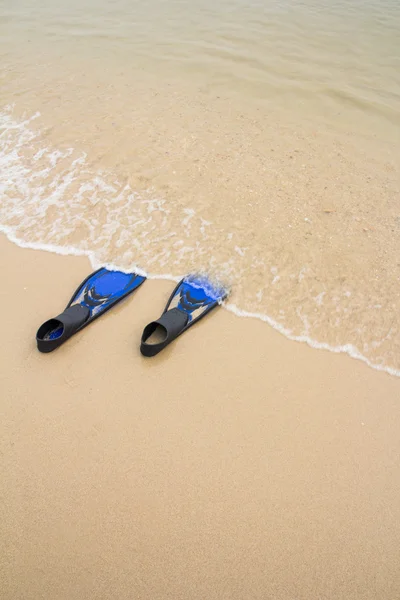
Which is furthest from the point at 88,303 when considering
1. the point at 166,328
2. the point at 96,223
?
the point at 96,223

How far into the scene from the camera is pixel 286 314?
2.94 metres

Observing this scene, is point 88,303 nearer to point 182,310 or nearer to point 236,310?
point 182,310

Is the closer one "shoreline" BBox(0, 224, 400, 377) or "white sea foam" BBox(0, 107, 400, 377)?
"shoreline" BBox(0, 224, 400, 377)

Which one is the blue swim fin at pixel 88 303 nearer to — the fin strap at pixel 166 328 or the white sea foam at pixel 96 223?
the white sea foam at pixel 96 223

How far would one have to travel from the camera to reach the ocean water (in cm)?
316

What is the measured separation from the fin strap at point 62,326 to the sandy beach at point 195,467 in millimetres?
82

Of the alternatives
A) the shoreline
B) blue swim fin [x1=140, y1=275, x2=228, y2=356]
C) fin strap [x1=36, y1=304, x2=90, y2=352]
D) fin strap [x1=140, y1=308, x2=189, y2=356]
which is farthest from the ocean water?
fin strap [x1=36, y1=304, x2=90, y2=352]

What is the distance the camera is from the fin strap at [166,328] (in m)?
2.63

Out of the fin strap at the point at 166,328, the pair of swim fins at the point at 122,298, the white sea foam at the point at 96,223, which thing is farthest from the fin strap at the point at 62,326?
the white sea foam at the point at 96,223

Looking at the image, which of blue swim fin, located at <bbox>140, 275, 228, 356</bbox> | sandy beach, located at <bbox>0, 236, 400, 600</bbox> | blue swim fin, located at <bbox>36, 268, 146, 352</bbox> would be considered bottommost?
sandy beach, located at <bbox>0, 236, 400, 600</bbox>

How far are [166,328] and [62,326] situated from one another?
0.72m

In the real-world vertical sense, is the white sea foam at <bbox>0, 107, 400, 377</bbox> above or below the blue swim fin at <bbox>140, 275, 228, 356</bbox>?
above

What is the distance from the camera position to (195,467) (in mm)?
2189

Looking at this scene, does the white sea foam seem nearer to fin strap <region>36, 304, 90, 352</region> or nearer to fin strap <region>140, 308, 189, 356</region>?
fin strap <region>140, 308, 189, 356</region>
